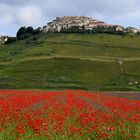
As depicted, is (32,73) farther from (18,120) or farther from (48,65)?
(18,120)

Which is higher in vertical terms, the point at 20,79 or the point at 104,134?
the point at 104,134

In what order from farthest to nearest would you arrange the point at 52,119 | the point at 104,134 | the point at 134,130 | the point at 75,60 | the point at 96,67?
the point at 75,60, the point at 96,67, the point at 52,119, the point at 134,130, the point at 104,134

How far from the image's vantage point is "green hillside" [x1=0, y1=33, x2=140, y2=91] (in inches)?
3465

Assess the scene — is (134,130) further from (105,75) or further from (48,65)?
(48,65)

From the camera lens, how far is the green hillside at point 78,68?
88.0 meters

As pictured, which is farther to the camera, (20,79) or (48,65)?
(48,65)

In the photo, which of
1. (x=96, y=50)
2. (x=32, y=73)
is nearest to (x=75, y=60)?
(x=32, y=73)

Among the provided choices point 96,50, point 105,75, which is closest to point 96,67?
point 105,75

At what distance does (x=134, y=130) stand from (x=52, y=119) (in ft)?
12.8

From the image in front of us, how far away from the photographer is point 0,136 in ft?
40.4

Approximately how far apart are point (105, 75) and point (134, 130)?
86.5 m

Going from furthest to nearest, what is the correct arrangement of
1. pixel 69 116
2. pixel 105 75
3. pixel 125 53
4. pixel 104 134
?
pixel 125 53 < pixel 105 75 < pixel 69 116 < pixel 104 134

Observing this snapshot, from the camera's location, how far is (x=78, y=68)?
107938 millimetres

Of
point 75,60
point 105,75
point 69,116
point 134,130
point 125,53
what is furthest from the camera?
point 125,53
